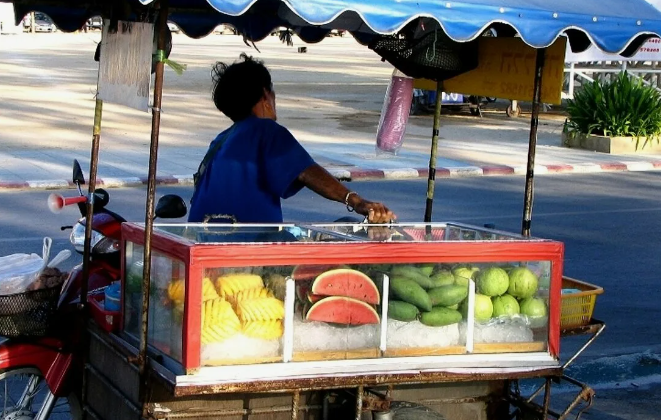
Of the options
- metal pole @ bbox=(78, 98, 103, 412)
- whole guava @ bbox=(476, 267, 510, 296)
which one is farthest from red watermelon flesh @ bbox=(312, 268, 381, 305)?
metal pole @ bbox=(78, 98, 103, 412)

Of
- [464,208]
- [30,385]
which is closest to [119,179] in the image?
[464,208]

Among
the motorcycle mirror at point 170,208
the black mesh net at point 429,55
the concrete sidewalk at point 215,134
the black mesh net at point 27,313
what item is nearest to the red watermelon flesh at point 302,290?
the motorcycle mirror at point 170,208

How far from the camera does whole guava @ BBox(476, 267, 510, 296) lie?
153 inches

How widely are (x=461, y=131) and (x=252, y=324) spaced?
19.3 meters

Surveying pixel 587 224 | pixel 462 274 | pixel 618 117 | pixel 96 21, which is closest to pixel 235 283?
pixel 462 274

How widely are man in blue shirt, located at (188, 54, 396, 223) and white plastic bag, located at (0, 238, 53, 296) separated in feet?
2.22

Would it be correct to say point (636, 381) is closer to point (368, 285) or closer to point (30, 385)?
point (368, 285)

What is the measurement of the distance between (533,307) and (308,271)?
0.97 meters

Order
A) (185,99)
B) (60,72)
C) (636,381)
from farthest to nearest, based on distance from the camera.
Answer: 1. (60,72)
2. (185,99)
3. (636,381)

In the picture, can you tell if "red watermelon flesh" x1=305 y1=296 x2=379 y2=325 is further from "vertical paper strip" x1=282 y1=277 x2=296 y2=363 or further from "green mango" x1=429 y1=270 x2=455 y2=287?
"green mango" x1=429 y1=270 x2=455 y2=287

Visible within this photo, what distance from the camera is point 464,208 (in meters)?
12.8

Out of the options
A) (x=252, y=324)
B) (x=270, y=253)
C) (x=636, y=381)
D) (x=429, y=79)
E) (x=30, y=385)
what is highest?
(x=429, y=79)

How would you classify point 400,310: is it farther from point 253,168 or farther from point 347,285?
point 253,168

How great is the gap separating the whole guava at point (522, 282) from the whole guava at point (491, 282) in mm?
40
